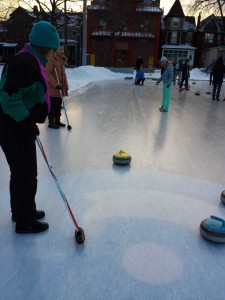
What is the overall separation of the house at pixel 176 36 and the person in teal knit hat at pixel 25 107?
44.7 m

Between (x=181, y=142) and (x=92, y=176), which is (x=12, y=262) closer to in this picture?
(x=92, y=176)

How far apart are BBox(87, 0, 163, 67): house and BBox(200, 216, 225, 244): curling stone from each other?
120 feet

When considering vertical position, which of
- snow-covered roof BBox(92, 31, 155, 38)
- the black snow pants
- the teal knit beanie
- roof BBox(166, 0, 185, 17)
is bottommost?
the black snow pants

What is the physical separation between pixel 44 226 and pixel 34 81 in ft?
4.19

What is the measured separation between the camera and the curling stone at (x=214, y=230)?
257 cm

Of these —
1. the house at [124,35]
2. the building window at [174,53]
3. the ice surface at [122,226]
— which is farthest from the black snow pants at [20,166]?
the building window at [174,53]

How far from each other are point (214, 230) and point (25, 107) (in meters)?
1.83

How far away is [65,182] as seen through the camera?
3.75 meters

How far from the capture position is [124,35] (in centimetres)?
3872

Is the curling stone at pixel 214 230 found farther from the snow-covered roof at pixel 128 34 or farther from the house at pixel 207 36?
the house at pixel 207 36

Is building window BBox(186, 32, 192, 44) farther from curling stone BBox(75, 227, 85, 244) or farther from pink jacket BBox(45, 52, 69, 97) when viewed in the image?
curling stone BBox(75, 227, 85, 244)

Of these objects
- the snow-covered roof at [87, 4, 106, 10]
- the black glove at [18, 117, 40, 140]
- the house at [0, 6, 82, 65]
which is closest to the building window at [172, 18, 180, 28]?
the snow-covered roof at [87, 4, 106, 10]

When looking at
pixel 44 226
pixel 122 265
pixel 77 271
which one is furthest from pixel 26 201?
pixel 122 265

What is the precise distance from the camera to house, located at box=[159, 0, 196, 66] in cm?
4469
